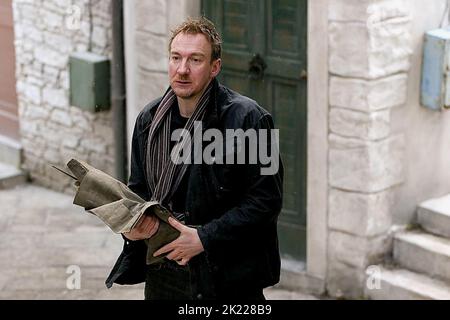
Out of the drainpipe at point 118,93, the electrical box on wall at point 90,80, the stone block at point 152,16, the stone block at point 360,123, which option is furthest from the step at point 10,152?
the stone block at point 360,123

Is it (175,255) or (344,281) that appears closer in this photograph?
(175,255)

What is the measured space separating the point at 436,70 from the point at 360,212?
0.99 m

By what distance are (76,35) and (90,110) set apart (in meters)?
0.63

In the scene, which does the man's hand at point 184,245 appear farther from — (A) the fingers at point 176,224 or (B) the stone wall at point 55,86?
(B) the stone wall at point 55,86

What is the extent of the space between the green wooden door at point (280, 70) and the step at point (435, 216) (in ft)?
2.52

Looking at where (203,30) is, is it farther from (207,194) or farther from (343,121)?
(343,121)

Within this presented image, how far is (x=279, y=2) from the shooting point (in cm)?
673

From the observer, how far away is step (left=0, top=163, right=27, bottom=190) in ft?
29.5

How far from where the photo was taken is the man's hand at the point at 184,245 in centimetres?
380

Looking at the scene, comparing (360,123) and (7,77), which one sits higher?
(360,123)

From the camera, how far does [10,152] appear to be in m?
9.28

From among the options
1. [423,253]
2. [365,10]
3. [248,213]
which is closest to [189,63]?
[248,213]
